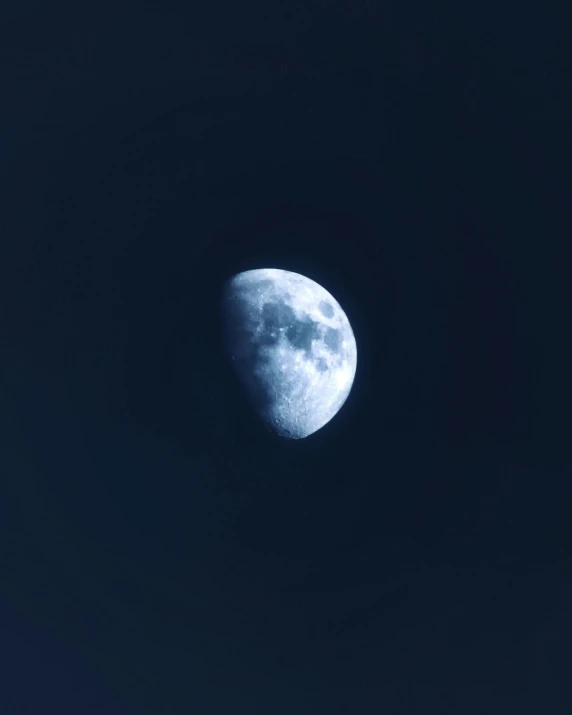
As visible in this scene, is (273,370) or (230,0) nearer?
→ (273,370)

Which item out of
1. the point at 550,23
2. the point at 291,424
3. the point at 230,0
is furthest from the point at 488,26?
the point at 291,424

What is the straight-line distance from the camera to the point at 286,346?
1216cm

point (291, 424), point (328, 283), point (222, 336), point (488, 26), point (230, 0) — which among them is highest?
point (488, 26)

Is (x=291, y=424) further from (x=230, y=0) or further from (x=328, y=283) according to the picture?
(x=230, y=0)

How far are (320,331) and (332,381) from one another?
119cm

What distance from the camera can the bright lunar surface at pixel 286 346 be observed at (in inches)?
480

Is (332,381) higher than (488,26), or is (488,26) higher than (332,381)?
(488,26)

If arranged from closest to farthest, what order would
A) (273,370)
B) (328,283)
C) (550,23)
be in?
(273,370), (550,23), (328,283)

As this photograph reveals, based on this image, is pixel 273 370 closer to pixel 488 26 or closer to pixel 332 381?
pixel 332 381

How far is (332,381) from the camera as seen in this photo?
12703 mm

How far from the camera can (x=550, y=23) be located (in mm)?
13141

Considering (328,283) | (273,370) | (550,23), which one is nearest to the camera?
(273,370)

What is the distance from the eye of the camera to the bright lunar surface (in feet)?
40.0

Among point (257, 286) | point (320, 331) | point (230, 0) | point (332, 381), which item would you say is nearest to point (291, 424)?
point (332, 381)
